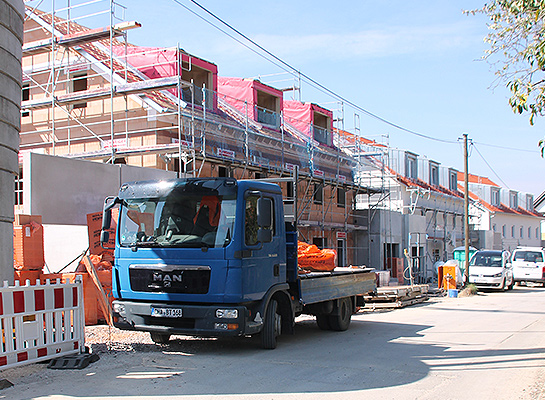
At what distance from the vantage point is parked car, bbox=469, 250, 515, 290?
27.9m

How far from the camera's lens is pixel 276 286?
32.4ft

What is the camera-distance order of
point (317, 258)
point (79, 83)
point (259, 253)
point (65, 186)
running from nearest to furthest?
point (259, 253)
point (317, 258)
point (65, 186)
point (79, 83)

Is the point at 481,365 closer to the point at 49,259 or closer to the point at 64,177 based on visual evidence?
the point at 64,177

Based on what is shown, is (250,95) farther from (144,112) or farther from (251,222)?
(251,222)

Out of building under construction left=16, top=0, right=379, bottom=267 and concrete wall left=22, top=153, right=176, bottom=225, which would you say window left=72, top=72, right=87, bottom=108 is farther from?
concrete wall left=22, top=153, right=176, bottom=225

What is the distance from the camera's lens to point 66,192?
48.6 feet

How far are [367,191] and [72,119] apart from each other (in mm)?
15868

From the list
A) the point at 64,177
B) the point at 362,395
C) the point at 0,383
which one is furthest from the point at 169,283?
the point at 64,177

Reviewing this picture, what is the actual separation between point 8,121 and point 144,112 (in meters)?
11.5

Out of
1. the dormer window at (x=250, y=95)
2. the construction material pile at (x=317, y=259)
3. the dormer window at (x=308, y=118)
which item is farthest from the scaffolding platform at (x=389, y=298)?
the dormer window at (x=308, y=118)

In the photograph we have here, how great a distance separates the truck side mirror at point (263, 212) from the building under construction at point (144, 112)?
7.27m

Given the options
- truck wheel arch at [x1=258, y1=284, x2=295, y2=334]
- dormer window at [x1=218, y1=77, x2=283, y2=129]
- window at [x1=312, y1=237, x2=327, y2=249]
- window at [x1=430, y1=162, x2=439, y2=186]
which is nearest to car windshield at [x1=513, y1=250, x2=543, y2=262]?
window at [x1=312, y1=237, x2=327, y2=249]

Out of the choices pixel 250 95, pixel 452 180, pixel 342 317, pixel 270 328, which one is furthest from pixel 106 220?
pixel 452 180

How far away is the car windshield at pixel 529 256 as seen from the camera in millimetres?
31453
